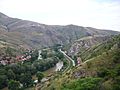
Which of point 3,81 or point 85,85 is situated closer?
point 85,85

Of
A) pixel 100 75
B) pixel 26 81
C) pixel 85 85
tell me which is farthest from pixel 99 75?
pixel 26 81

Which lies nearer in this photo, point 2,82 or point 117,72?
point 117,72

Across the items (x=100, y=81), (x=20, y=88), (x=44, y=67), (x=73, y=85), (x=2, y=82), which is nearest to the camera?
(x=100, y=81)

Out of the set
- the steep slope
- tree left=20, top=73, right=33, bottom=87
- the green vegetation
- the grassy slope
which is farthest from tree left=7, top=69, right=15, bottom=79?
the green vegetation

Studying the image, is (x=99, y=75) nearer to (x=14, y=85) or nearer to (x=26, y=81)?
(x=14, y=85)

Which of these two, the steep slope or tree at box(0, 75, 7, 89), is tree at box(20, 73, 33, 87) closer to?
tree at box(0, 75, 7, 89)

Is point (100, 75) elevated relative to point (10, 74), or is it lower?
elevated

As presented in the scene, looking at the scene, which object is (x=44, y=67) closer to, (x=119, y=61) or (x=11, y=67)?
(x=11, y=67)

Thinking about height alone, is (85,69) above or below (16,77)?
above

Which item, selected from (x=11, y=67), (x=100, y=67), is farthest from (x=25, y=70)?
(x=100, y=67)

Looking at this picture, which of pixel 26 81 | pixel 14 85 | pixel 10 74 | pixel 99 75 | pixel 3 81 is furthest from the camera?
pixel 10 74

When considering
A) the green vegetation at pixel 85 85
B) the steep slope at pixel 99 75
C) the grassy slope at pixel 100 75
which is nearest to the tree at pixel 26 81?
the grassy slope at pixel 100 75
